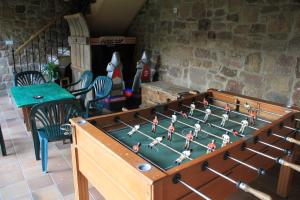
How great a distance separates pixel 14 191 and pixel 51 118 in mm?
756

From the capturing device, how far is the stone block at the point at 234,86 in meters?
3.23

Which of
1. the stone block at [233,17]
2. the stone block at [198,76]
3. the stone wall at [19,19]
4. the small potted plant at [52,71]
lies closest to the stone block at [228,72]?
the stone block at [198,76]

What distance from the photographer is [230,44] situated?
325 centimetres

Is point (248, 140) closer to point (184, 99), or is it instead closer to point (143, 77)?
point (184, 99)

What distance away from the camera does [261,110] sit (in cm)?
217

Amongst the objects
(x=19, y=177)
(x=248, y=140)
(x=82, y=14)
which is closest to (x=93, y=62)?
(x=82, y=14)

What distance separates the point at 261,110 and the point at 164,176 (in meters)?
1.41

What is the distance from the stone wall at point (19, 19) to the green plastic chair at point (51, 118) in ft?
11.6

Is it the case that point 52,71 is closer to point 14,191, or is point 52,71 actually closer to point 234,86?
point 14,191

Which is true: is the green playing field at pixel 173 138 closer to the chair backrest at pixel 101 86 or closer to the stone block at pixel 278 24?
the stone block at pixel 278 24

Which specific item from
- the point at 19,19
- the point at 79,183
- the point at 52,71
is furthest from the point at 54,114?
the point at 19,19

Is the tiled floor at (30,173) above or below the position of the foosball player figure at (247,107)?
below

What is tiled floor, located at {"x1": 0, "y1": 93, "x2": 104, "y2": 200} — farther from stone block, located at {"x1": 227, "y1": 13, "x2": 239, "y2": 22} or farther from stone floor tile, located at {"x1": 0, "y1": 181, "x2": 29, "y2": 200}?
stone block, located at {"x1": 227, "y1": 13, "x2": 239, "y2": 22}

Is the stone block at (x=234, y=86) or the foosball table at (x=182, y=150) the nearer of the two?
the foosball table at (x=182, y=150)
